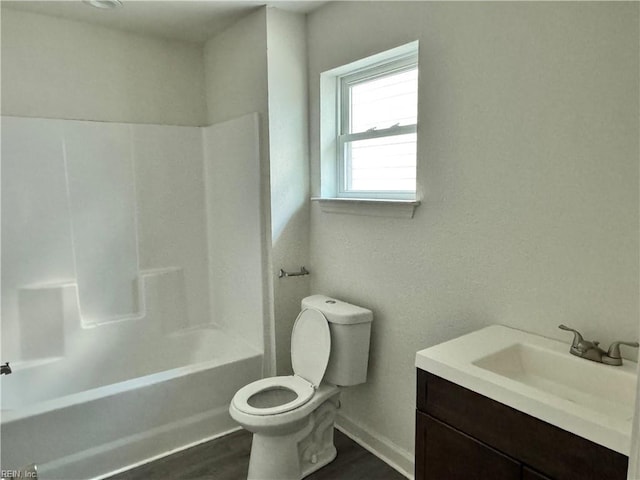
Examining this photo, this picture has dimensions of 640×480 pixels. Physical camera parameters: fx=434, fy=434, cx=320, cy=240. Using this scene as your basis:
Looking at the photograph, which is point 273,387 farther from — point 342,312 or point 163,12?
point 163,12

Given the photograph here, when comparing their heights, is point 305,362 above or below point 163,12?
below

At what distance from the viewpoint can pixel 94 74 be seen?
107 inches

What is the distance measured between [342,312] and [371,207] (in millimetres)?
541

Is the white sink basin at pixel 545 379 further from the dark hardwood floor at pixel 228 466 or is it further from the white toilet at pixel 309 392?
the dark hardwood floor at pixel 228 466

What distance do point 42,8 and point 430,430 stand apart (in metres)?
2.91

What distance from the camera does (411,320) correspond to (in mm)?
2047

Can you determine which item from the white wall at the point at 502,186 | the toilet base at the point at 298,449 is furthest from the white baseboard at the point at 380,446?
the toilet base at the point at 298,449

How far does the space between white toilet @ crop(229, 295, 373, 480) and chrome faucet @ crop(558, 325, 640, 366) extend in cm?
97

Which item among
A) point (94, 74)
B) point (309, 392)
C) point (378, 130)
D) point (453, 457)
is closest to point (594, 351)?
point (453, 457)

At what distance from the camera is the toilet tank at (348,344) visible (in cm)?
214

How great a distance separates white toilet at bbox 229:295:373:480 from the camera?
6.54 ft

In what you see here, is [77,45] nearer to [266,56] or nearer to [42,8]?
[42,8]

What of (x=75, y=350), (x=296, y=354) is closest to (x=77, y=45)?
(x=75, y=350)

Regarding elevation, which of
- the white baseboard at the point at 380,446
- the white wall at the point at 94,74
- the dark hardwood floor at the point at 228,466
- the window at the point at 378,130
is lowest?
the dark hardwood floor at the point at 228,466
